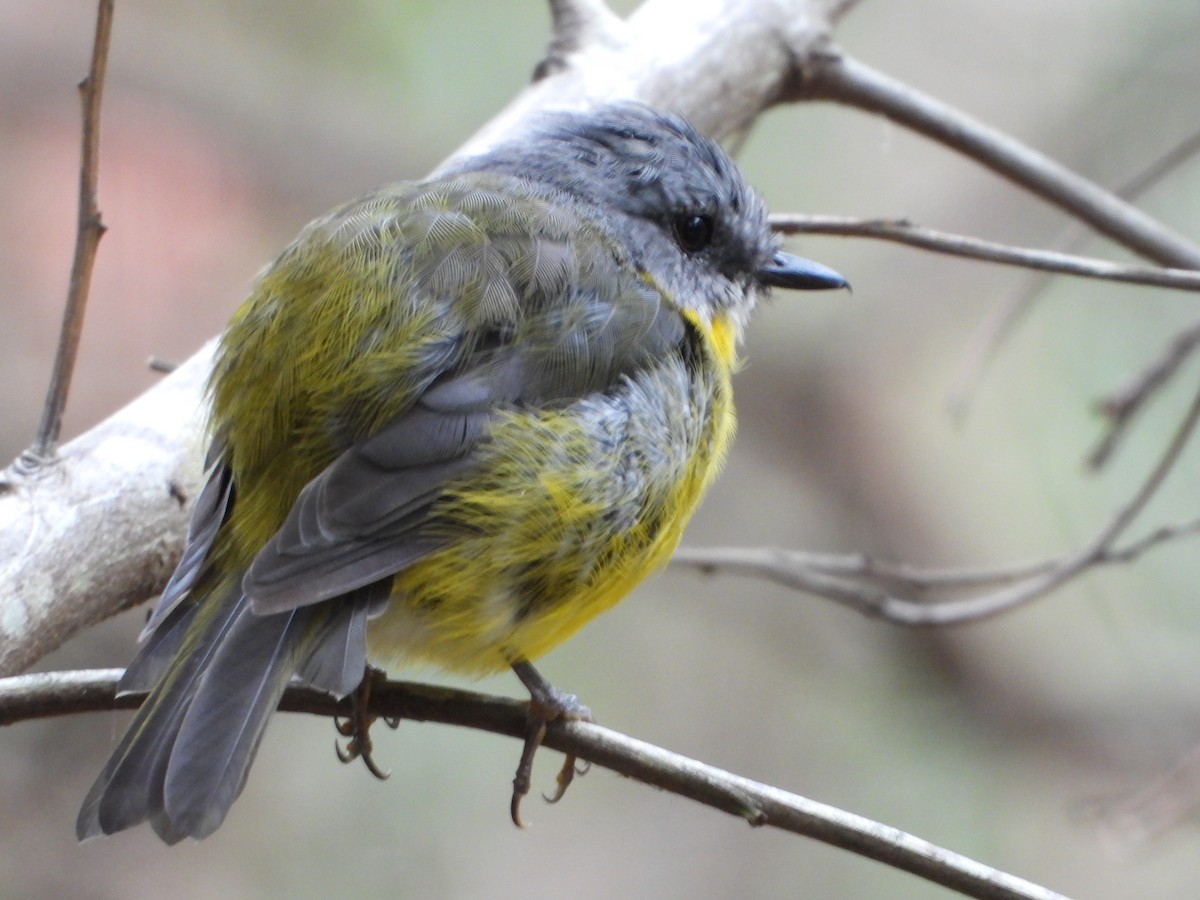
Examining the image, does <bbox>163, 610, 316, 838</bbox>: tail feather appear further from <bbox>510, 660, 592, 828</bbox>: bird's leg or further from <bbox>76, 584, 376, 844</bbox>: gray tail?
<bbox>510, 660, 592, 828</bbox>: bird's leg

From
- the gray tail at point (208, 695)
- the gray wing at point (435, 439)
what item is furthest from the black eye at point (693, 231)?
the gray tail at point (208, 695)

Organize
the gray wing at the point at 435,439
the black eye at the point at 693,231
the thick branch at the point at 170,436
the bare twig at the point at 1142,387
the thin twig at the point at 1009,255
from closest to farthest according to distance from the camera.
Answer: the gray wing at the point at 435,439 < the thick branch at the point at 170,436 < the thin twig at the point at 1009,255 < the black eye at the point at 693,231 < the bare twig at the point at 1142,387

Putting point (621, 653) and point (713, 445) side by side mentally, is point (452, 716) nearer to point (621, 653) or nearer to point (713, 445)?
point (713, 445)

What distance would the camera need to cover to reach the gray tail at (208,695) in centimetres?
174

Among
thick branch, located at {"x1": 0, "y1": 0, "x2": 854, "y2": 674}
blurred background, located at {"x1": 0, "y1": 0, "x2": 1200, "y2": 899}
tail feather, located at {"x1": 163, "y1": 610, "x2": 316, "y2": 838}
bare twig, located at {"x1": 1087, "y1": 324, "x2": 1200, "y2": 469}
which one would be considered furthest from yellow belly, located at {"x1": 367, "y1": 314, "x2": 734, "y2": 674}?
blurred background, located at {"x1": 0, "y1": 0, "x2": 1200, "y2": 899}

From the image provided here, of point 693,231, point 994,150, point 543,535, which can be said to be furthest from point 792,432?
point 543,535

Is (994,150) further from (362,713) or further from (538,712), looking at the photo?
(362,713)

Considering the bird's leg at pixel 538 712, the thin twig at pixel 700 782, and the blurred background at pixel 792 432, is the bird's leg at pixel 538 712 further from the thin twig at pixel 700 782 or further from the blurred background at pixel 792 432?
the blurred background at pixel 792 432

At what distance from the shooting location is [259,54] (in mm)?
5898

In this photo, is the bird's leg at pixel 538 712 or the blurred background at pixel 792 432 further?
the blurred background at pixel 792 432

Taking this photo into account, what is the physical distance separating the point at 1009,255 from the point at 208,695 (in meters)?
1.59

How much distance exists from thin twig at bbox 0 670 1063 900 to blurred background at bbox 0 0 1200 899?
2859mm

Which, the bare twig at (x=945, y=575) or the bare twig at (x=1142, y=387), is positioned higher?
the bare twig at (x=1142, y=387)

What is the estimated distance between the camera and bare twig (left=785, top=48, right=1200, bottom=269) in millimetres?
3166
